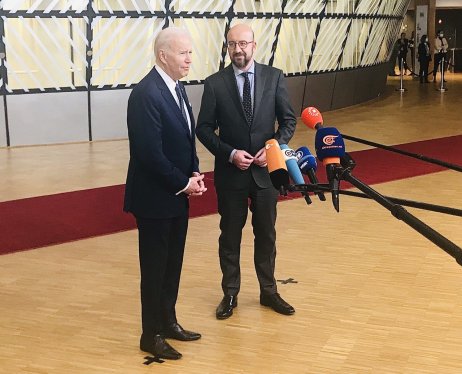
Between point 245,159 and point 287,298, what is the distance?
1220 millimetres

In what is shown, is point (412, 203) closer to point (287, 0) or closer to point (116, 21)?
point (116, 21)

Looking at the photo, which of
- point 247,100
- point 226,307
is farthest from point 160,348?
point 247,100

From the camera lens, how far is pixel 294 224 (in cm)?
783

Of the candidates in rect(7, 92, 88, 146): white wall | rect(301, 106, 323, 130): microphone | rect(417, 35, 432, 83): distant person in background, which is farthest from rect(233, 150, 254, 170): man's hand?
rect(417, 35, 432, 83): distant person in background

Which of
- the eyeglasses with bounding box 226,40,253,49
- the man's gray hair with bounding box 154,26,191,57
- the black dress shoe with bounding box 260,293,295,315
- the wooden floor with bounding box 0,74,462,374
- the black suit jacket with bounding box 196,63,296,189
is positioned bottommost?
the wooden floor with bounding box 0,74,462,374

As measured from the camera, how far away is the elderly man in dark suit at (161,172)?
4336 mm

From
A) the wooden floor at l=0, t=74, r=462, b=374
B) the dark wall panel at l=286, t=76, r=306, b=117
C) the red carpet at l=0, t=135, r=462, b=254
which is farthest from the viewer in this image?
the dark wall panel at l=286, t=76, r=306, b=117

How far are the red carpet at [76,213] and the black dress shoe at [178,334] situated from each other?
8.53 feet

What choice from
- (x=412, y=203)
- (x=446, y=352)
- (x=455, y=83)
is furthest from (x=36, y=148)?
(x=455, y=83)

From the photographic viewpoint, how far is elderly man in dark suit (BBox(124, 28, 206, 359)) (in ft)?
14.2

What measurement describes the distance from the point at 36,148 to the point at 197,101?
3.53 m

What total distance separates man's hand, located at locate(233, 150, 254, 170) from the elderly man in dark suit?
40 cm

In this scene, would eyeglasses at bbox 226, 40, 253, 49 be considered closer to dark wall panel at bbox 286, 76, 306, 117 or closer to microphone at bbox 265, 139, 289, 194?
microphone at bbox 265, 139, 289, 194

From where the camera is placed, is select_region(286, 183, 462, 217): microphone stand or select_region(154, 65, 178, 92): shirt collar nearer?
select_region(286, 183, 462, 217): microphone stand
